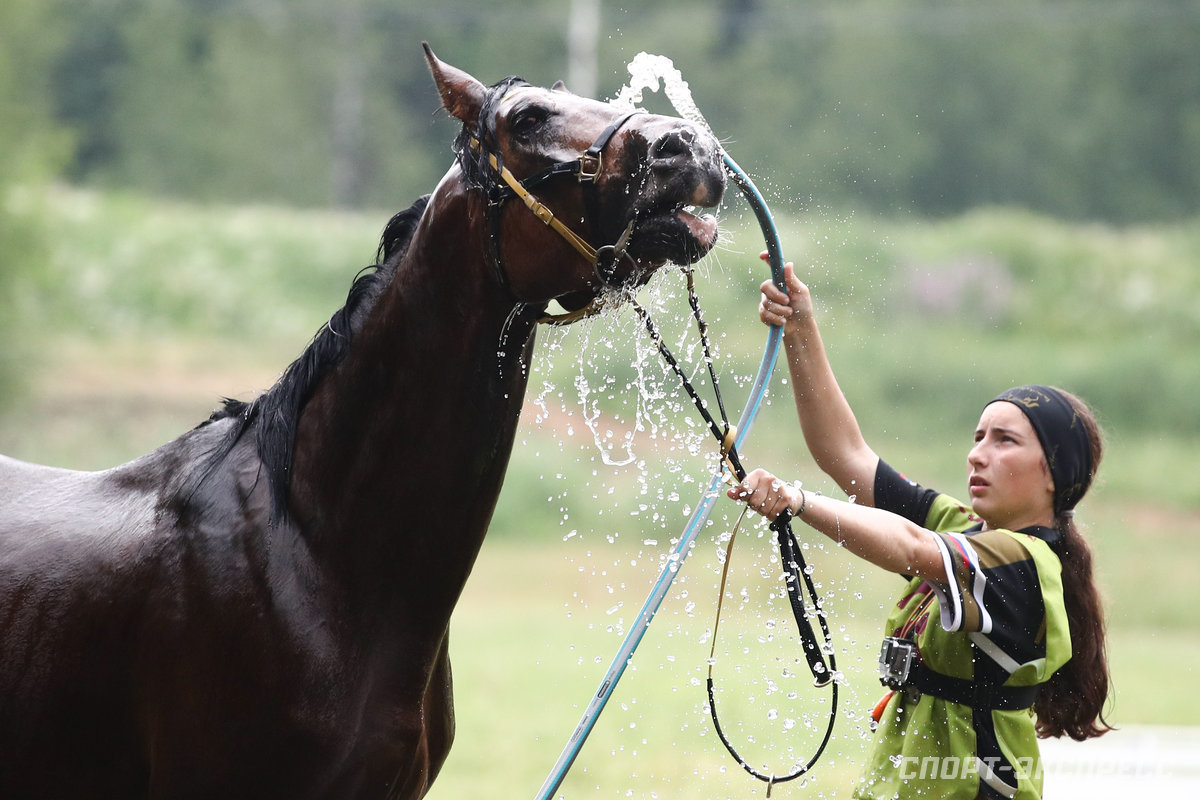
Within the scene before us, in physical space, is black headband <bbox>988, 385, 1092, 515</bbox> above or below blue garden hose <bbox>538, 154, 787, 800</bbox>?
above

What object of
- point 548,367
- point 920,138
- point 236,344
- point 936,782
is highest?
point 920,138

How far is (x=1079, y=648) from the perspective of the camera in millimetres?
3201

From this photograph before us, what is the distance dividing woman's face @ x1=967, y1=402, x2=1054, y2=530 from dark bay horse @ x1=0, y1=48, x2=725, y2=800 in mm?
1081

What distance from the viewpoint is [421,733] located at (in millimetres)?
2672

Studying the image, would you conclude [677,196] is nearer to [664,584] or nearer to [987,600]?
[664,584]

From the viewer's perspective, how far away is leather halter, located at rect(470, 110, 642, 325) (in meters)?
2.57

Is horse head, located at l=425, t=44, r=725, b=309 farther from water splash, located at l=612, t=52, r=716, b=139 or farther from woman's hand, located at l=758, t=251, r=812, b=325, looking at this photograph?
woman's hand, located at l=758, t=251, r=812, b=325

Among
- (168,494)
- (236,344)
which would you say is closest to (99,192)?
(236,344)

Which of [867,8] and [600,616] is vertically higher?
[867,8]

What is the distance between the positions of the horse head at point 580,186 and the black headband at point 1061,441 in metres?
1.10

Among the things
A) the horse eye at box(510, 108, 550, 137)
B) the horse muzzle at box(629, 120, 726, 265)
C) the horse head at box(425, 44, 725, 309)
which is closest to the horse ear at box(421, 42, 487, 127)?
the horse head at box(425, 44, 725, 309)

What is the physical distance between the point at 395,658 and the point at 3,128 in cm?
1859

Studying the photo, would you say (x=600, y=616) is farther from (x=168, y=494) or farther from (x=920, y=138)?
(x=920, y=138)

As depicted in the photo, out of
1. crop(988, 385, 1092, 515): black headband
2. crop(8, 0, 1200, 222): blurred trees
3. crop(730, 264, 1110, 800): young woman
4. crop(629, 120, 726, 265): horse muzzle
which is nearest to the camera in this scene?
crop(629, 120, 726, 265): horse muzzle
